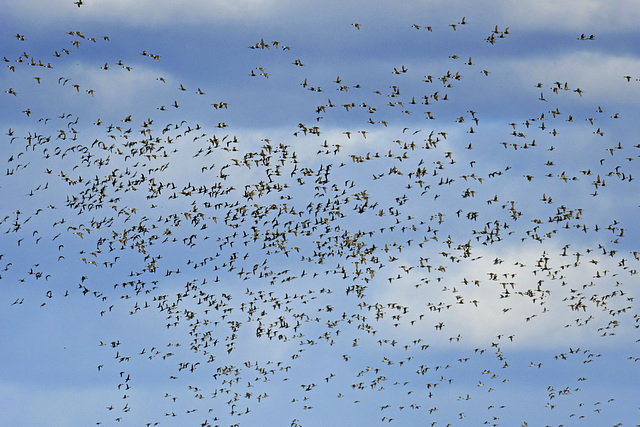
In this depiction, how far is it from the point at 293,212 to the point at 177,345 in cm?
2736

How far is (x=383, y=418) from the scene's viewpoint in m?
164

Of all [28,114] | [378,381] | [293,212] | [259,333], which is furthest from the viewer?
[378,381]

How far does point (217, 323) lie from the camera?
145875 mm

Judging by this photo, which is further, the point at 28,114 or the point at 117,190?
the point at 117,190

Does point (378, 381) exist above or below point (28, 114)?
below

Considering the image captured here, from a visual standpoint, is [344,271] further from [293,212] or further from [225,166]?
[225,166]

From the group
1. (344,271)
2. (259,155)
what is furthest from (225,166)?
(344,271)

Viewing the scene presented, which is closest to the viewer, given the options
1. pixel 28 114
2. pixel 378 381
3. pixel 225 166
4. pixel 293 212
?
pixel 28 114

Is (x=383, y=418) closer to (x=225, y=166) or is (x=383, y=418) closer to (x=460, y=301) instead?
(x=460, y=301)

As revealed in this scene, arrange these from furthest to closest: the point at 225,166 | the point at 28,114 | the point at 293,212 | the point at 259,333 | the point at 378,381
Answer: the point at 378,381 → the point at 259,333 → the point at 293,212 → the point at 225,166 → the point at 28,114

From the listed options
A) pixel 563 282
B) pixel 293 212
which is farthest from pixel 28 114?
pixel 563 282

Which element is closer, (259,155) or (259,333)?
(259,155)

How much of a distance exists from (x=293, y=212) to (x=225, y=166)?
12761 mm

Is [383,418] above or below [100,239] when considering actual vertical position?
below
